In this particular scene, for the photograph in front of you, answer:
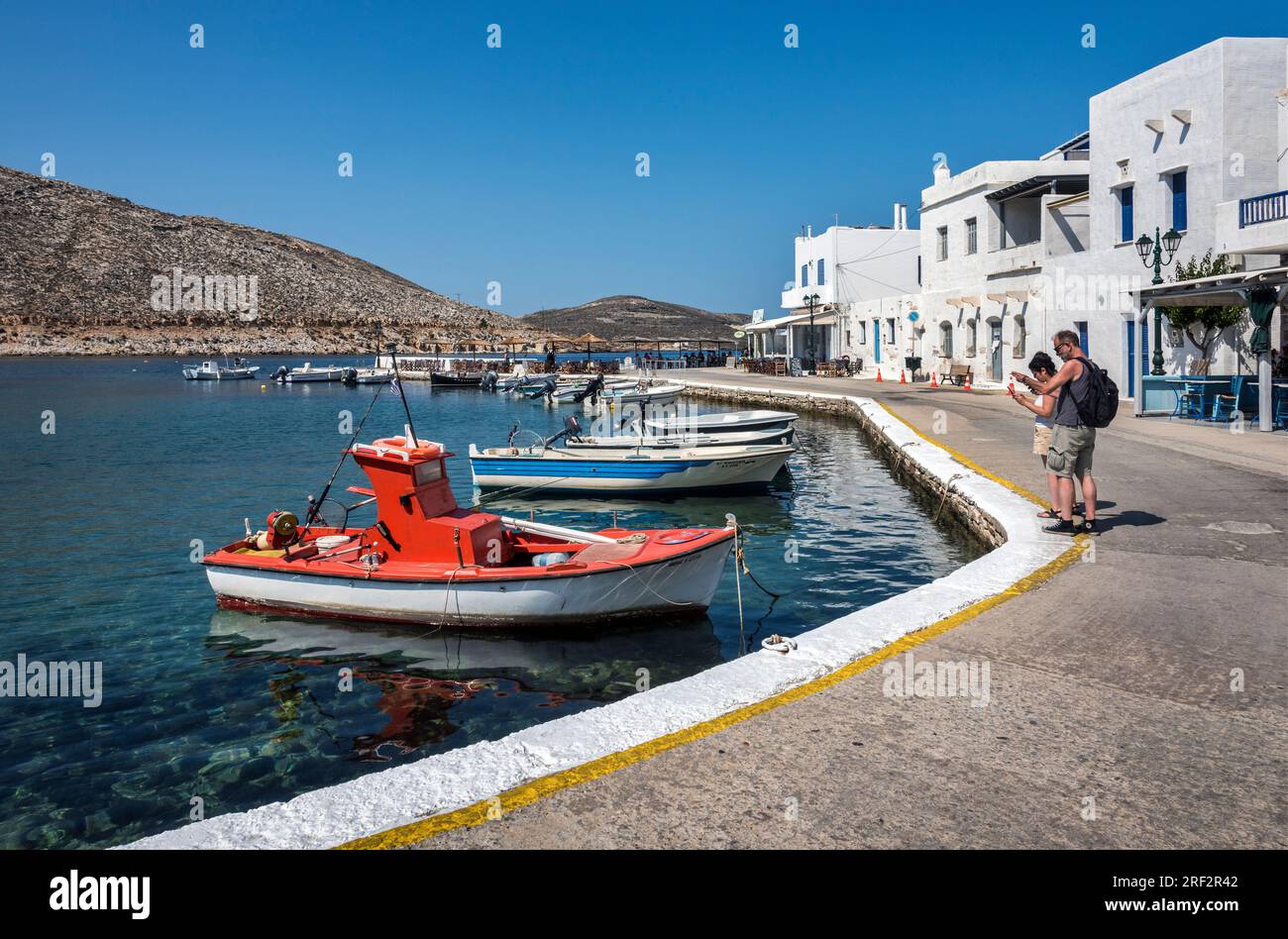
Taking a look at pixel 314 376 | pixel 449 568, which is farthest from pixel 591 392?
pixel 449 568

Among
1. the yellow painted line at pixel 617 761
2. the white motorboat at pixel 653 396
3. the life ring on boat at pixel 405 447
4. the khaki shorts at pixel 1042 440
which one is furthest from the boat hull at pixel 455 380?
the yellow painted line at pixel 617 761

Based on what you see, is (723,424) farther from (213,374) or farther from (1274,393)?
(213,374)

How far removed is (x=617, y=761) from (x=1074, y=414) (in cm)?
678

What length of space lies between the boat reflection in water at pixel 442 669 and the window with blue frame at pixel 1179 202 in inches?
778

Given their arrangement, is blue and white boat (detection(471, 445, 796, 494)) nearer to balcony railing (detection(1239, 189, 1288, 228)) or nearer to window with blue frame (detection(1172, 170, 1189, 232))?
balcony railing (detection(1239, 189, 1288, 228))

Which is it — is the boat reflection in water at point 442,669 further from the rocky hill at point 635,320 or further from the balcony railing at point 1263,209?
the rocky hill at point 635,320

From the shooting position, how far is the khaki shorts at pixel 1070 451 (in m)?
9.42

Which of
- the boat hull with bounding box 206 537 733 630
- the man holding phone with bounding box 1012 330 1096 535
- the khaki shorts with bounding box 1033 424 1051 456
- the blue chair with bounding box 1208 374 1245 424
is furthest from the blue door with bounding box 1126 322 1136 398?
the boat hull with bounding box 206 537 733 630

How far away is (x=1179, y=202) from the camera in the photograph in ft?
78.3

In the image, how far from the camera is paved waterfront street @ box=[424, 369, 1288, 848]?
153 inches
